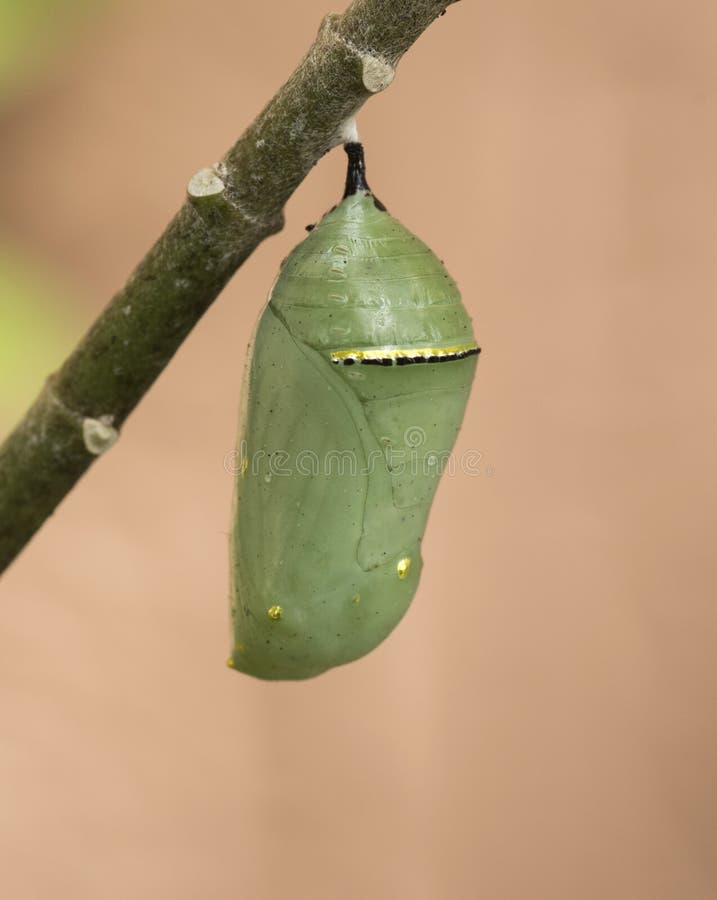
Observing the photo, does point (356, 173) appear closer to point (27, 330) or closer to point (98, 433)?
point (98, 433)

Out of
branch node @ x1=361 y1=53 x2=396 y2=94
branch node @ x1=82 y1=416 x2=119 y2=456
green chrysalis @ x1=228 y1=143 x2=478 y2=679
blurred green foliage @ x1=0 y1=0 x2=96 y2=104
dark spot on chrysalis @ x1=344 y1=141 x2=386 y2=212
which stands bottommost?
branch node @ x1=82 y1=416 x2=119 y2=456

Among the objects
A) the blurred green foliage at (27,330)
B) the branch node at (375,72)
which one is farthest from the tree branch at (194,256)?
the blurred green foliage at (27,330)

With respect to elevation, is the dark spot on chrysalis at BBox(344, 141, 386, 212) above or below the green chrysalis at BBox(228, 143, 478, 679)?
above

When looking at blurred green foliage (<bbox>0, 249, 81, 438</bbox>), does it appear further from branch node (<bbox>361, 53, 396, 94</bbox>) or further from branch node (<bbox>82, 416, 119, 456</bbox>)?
branch node (<bbox>361, 53, 396, 94</bbox>)

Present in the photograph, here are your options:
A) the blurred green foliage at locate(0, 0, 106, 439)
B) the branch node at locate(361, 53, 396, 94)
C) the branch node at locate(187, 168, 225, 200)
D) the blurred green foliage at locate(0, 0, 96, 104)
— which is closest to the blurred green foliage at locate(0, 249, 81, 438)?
the blurred green foliage at locate(0, 0, 106, 439)

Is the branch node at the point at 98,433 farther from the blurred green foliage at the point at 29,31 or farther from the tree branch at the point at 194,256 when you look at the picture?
the blurred green foliage at the point at 29,31

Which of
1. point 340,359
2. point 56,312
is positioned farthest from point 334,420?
point 56,312
